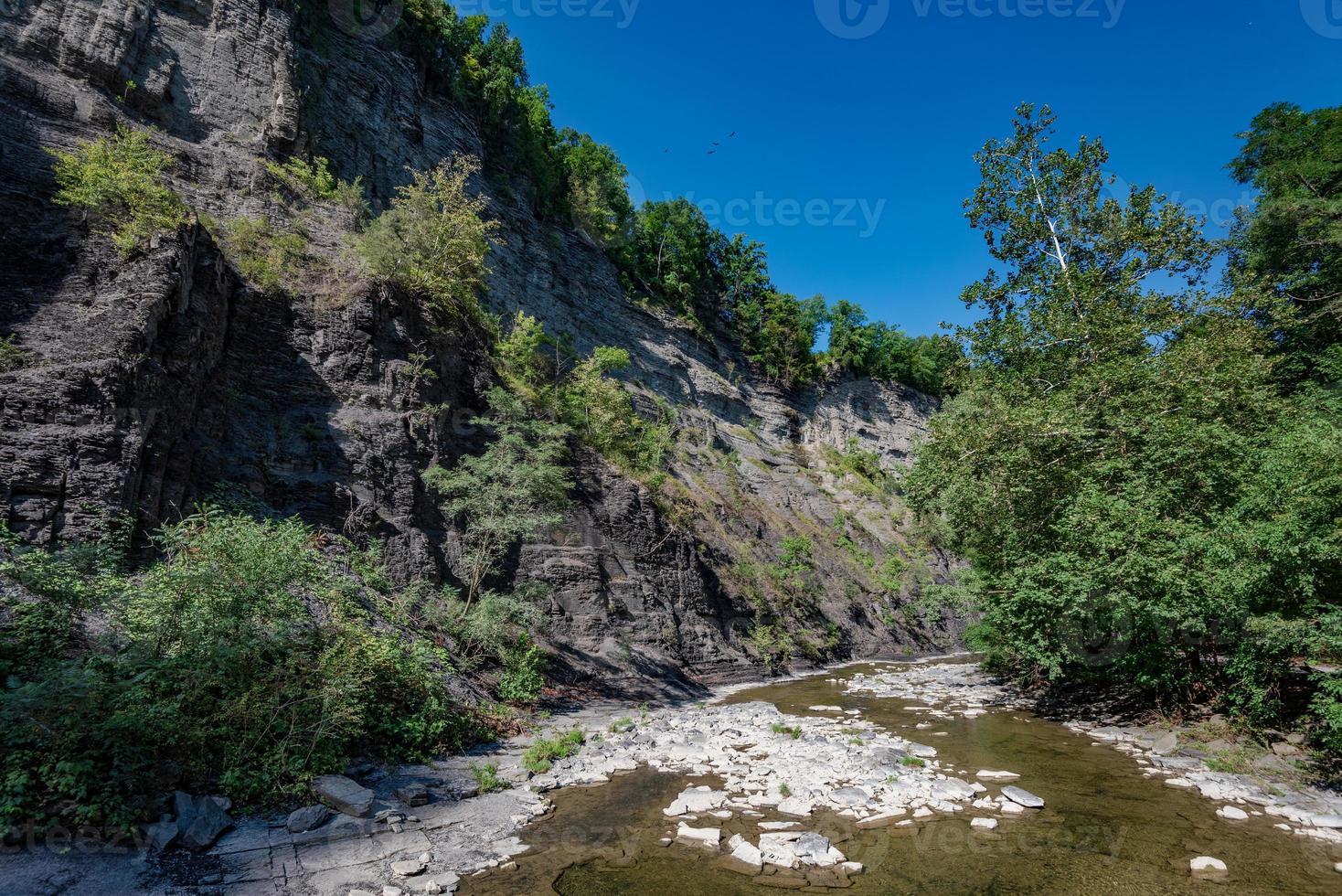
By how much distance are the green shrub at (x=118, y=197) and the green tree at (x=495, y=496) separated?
25.1ft

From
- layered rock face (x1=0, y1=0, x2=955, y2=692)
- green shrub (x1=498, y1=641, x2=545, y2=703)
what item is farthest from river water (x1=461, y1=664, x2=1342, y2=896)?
layered rock face (x1=0, y1=0, x2=955, y2=692)

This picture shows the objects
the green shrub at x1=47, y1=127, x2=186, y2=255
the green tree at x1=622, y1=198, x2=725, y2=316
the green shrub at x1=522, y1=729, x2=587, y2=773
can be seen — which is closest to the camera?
the green shrub at x1=522, y1=729, x2=587, y2=773

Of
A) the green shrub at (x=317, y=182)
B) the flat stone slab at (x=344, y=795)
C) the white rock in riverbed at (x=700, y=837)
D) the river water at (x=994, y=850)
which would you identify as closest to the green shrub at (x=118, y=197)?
the green shrub at (x=317, y=182)

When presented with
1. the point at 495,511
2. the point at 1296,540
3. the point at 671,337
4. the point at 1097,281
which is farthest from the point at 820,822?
the point at 671,337

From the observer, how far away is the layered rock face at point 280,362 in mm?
10320

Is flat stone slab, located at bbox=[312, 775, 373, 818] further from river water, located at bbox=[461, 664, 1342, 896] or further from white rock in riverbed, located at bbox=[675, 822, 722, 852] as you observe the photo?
white rock in riverbed, located at bbox=[675, 822, 722, 852]

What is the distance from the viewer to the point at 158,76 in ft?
58.9

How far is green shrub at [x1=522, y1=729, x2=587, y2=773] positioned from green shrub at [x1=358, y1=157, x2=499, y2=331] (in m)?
13.9

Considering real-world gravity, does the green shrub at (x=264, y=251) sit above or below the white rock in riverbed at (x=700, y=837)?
above

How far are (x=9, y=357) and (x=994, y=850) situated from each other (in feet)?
53.4

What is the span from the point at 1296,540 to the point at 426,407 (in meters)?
18.3

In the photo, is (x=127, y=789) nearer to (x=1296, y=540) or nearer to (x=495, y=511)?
(x=495, y=511)

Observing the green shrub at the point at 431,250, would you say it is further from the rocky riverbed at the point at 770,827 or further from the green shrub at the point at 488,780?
the green shrub at the point at 488,780

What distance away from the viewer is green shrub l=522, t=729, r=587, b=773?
934cm
